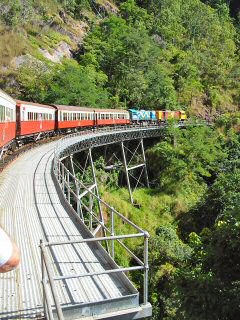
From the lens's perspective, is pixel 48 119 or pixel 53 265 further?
pixel 48 119

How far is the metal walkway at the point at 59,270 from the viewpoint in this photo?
5.24 metres

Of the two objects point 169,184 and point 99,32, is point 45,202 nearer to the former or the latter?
point 169,184

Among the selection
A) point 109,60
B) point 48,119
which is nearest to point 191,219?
point 48,119

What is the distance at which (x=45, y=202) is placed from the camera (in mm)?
11156

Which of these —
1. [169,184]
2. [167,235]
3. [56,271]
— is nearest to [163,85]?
[169,184]

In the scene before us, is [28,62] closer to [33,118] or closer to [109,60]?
[109,60]

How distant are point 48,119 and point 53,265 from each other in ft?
78.2

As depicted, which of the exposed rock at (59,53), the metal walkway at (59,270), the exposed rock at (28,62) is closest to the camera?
the metal walkway at (59,270)

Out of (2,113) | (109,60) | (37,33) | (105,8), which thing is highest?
(105,8)

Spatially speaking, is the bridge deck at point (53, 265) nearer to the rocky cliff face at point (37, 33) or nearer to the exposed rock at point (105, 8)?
the rocky cliff face at point (37, 33)

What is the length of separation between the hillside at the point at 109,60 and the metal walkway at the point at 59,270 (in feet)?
109

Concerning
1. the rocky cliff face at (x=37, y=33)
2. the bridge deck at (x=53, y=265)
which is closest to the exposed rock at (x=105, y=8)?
the rocky cliff face at (x=37, y=33)

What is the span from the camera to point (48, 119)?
29641 millimetres

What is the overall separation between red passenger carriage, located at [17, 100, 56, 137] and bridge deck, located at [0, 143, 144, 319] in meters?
11.1
